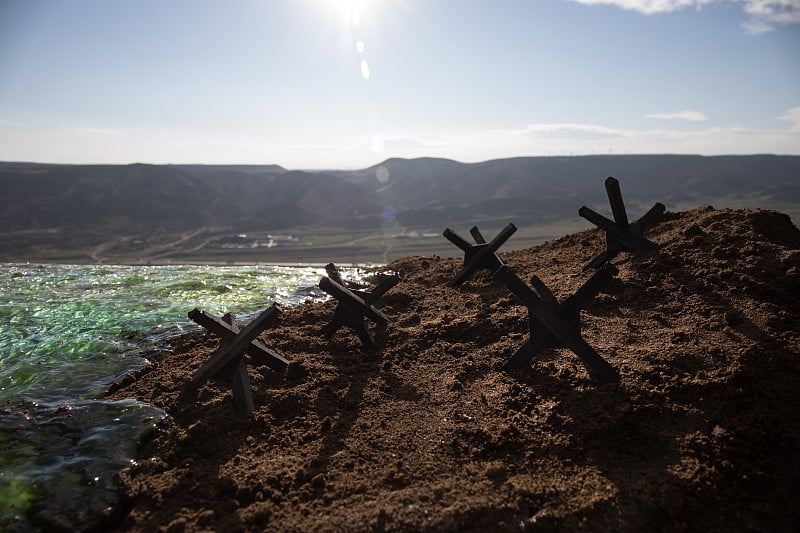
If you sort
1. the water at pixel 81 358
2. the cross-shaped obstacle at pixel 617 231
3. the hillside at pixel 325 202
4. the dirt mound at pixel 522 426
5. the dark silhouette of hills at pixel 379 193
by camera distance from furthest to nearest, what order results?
1. the dark silhouette of hills at pixel 379 193
2. the hillside at pixel 325 202
3. the cross-shaped obstacle at pixel 617 231
4. the water at pixel 81 358
5. the dirt mound at pixel 522 426

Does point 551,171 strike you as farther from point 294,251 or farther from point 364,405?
point 364,405

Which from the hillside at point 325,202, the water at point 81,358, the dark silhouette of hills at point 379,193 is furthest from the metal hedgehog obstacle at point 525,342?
the dark silhouette of hills at point 379,193

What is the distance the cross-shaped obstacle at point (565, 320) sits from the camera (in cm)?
480

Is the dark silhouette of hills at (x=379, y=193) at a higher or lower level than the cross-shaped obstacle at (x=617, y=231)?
higher

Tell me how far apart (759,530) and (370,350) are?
4943 mm

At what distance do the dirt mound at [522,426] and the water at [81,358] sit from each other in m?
0.43

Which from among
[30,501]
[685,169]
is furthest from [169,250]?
[685,169]

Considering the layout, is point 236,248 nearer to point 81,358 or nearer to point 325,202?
point 325,202

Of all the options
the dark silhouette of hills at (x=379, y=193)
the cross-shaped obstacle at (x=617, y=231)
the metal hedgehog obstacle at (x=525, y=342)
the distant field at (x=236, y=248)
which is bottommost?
the distant field at (x=236, y=248)

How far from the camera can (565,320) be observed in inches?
198

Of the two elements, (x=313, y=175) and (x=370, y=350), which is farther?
(x=313, y=175)

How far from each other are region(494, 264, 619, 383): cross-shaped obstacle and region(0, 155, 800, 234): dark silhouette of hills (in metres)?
94.5

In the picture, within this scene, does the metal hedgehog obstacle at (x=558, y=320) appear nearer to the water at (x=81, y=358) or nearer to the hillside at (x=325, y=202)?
the water at (x=81, y=358)

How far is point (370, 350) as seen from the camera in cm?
691
